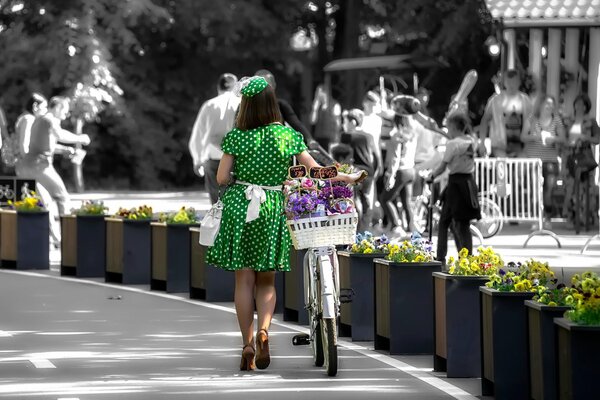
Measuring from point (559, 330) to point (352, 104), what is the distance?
4311cm

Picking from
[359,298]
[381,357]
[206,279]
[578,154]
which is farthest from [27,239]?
[578,154]

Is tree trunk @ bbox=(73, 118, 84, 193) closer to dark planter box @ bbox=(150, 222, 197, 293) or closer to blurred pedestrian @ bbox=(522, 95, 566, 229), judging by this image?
blurred pedestrian @ bbox=(522, 95, 566, 229)

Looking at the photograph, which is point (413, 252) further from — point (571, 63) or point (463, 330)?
point (571, 63)

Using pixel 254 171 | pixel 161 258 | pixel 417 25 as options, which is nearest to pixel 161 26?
pixel 417 25

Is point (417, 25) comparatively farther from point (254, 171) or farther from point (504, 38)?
point (254, 171)

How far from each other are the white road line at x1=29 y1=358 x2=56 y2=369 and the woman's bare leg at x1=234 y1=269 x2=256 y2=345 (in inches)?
48.1

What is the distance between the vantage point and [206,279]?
55.7 ft

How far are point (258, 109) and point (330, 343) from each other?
59.4 inches

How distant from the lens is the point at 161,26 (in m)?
53.3

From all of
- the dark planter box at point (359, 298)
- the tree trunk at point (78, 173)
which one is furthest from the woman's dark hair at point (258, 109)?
the tree trunk at point (78, 173)

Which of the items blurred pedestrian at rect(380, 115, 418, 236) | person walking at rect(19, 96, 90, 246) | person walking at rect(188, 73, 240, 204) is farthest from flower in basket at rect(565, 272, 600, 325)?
blurred pedestrian at rect(380, 115, 418, 236)

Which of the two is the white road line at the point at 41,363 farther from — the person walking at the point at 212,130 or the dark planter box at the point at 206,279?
the person walking at the point at 212,130

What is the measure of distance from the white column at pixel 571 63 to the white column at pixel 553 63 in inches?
6.1

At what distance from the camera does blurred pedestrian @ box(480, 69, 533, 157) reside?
31203 millimetres
